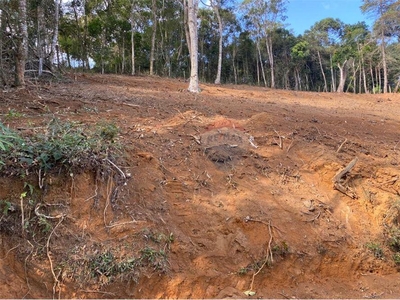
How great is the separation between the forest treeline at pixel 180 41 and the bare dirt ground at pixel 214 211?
319 cm

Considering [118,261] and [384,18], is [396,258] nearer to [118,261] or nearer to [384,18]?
[118,261]

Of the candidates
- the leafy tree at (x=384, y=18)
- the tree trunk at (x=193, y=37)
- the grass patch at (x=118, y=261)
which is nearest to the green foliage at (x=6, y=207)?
the grass patch at (x=118, y=261)

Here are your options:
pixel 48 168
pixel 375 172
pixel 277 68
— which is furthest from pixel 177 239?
pixel 277 68

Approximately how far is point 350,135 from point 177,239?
352cm

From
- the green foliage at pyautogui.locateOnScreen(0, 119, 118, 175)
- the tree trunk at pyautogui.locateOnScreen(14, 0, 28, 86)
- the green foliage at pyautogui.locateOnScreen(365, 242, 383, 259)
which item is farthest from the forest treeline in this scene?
the green foliage at pyautogui.locateOnScreen(365, 242, 383, 259)

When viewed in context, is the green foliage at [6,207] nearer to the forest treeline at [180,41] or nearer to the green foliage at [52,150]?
the green foliage at [52,150]

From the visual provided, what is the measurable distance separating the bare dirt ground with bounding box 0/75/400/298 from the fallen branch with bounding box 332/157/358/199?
0.04m

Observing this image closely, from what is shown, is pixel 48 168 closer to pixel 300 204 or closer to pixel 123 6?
pixel 300 204

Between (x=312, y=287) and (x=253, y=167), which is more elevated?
(x=253, y=167)

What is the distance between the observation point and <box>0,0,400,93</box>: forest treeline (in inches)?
279

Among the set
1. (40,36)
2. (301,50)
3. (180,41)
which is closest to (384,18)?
(301,50)

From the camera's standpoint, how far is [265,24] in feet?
65.8

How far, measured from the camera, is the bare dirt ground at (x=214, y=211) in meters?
2.20

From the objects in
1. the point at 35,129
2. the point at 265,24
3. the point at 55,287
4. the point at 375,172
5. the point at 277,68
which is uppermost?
the point at 265,24
